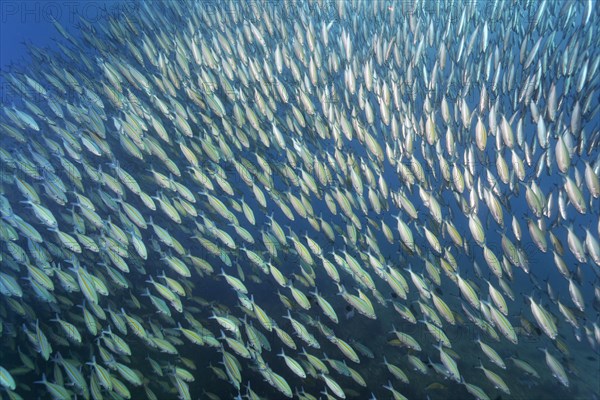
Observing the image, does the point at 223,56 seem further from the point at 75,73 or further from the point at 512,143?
the point at 512,143

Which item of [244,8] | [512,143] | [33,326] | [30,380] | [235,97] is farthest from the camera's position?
[244,8]

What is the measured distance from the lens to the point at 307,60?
23.2 ft

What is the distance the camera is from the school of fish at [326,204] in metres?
4.92

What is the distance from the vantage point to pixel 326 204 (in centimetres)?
671

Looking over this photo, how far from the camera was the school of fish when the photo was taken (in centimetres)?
492

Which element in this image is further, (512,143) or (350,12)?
(350,12)

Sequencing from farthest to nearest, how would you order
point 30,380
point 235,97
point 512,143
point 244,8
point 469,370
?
point 244,8 < point 469,370 < point 235,97 < point 30,380 < point 512,143

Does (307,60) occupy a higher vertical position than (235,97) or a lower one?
higher

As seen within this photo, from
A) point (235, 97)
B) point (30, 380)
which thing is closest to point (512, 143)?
point (235, 97)

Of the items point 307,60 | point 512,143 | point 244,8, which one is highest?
point 244,8

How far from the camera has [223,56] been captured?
6902 millimetres

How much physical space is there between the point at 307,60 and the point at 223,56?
1596 mm

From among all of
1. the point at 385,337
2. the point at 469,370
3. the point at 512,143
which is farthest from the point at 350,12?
the point at 469,370

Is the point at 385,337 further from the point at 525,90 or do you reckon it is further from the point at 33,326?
the point at 33,326
